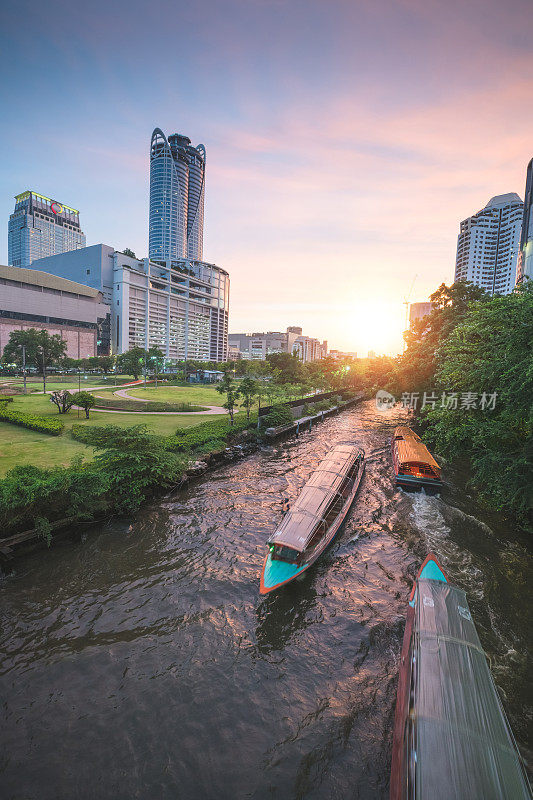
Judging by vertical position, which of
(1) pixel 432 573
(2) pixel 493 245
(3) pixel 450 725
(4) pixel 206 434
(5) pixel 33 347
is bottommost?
(1) pixel 432 573

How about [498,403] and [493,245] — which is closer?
[498,403]

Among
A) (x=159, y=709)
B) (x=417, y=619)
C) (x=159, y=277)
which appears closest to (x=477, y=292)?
(x=417, y=619)

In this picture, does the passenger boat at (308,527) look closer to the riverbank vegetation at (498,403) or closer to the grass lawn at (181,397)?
the riverbank vegetation at (498,403)

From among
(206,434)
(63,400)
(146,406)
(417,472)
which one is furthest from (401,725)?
(146,406)

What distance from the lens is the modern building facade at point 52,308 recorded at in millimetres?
125438

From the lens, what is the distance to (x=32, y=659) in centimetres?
944

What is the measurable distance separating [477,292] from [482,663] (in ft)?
132

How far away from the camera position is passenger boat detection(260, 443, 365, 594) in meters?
12.4

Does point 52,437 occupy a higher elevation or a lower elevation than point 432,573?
higher

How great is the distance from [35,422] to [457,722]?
110 feet

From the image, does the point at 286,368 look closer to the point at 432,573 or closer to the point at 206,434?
the point at 206,434

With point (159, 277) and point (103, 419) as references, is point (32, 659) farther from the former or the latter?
point (159, 277)

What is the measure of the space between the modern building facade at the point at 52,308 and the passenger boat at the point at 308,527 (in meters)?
140

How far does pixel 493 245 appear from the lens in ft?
511
